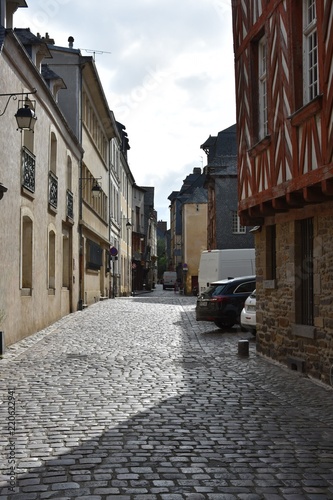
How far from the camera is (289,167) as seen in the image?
11203mm

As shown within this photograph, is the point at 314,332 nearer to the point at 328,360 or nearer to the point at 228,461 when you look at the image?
the point at 328,360

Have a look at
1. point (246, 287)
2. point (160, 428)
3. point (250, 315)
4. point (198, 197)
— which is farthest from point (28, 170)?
point (198, 197)

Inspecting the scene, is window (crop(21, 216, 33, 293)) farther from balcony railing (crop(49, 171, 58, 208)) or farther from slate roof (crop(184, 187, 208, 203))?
slate roof (crop(184, 187, 208, 203))

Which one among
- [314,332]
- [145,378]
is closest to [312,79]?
[314,332]

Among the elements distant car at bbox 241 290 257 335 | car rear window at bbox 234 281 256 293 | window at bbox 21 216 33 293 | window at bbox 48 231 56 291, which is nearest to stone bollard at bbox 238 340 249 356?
distant car at bbox 241 290 257 335

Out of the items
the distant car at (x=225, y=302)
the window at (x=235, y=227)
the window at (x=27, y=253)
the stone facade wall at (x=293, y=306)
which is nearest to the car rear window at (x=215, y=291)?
the distant car at (x=225, y=302)

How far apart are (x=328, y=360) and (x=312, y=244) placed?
1976mm

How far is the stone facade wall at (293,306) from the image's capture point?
10.4m

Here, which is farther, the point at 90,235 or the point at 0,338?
the point at 90,235

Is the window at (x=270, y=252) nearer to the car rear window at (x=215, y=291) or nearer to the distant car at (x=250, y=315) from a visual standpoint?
the distant car at (x=250, y=315)

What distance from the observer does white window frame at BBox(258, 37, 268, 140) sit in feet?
43.2

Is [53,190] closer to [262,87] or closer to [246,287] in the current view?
[246,287]

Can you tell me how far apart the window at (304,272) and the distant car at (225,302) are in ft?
27.3

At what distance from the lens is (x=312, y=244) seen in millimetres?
11391
